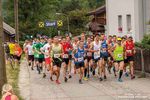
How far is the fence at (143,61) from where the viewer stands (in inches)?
805

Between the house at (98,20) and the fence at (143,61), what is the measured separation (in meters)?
→ 36.2

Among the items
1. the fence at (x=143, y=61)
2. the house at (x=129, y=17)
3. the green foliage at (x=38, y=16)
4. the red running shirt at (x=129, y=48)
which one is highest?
the green foliage at (x=38, y=16)

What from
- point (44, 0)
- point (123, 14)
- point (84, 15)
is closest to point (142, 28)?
point (123, 14)

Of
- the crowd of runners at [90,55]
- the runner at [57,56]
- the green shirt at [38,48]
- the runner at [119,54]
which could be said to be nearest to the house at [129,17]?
the green shirt at [38,48]

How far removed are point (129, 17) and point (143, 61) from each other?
1111 cm

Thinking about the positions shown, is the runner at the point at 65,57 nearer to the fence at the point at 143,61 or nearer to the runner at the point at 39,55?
the fence at the point at 143,61

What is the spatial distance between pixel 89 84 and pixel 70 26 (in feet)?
190

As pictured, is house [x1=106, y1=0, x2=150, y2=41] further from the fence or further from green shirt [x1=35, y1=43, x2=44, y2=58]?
green shirt [x1=35, y1=43, x2=44, y2=58]

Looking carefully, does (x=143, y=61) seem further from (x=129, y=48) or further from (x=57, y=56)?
(x=57, y=56)

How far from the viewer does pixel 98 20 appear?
213 ft

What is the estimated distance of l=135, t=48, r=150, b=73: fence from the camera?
20.5 metres

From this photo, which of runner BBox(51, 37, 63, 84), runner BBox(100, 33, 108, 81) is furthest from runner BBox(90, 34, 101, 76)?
runner BBox(51, 37, 63, 84)

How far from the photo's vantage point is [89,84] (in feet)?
61.7

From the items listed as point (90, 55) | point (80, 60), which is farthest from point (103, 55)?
point (80, 60)
